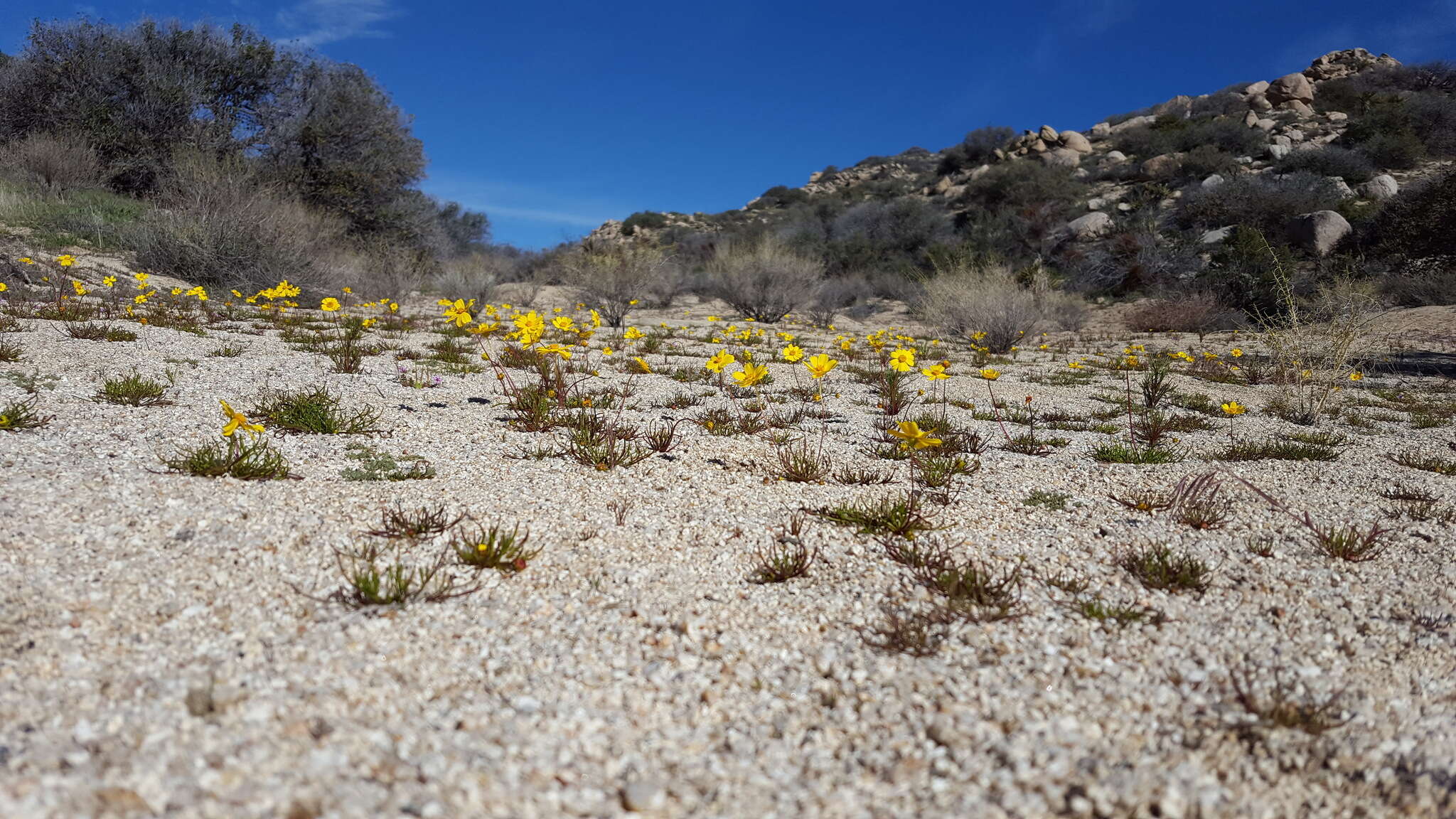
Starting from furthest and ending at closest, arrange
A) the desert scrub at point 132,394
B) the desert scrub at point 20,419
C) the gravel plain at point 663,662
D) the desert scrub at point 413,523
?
the desert scrub at point 132,394, the desert scrub at point 20,419, the desert scrub at point 413,523, the gravel plain at point 663,662

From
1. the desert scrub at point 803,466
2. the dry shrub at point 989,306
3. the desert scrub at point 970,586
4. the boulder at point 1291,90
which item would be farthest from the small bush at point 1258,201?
the desert scrub at point 970,586

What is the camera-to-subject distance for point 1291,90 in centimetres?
3581

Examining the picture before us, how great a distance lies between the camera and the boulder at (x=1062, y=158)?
34531 mm

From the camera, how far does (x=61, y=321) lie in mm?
6832

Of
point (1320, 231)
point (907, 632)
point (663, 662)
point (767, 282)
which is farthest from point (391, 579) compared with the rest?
point (1320, 231)

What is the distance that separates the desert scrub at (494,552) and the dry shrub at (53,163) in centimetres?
2046

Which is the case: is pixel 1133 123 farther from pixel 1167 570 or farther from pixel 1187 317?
pixel 1167 570

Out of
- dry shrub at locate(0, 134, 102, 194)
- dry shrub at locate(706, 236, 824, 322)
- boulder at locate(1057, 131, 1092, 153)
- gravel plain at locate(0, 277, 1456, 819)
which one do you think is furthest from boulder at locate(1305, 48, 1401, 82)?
dry shrub at locate(0, 134, 102, 194)

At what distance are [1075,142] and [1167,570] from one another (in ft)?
138

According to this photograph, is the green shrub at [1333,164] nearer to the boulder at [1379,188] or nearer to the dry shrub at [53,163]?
the boulder at [1379,188]

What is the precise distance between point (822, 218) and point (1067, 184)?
12.8m

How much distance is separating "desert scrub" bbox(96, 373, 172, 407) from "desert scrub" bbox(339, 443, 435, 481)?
1552 millimetres

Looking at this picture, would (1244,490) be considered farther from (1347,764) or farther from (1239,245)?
(1239,245)

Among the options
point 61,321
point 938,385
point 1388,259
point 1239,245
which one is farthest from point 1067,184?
point 61,321
